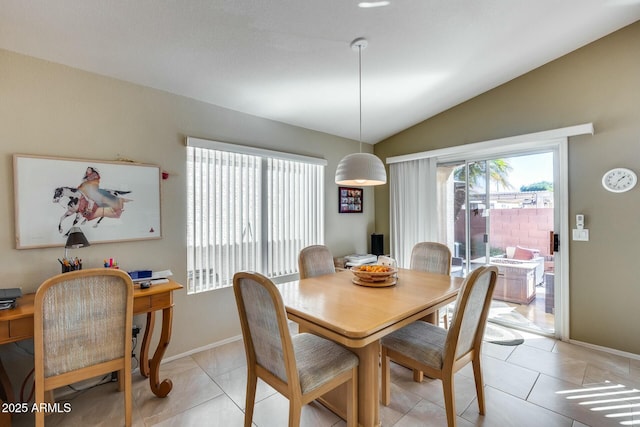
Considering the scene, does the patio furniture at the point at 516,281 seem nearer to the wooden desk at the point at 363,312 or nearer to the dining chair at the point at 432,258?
the dining chair at the point at 432,258

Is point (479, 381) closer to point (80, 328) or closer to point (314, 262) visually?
point (314, 262)

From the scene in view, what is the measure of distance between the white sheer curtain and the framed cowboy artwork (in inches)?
119

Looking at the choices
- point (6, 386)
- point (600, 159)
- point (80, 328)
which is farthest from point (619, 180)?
point (6, 386)

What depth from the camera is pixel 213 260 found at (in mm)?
2863

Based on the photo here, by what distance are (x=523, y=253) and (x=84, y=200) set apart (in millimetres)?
4190

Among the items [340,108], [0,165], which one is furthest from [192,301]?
[340,108]

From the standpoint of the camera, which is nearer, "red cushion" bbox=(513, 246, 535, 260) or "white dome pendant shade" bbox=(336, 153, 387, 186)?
"white dome pendant shade" bbox=(336, 153, 387, 186)

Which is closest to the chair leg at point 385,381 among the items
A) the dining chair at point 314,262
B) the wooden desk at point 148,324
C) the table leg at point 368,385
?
→ the table leg at point 368,385

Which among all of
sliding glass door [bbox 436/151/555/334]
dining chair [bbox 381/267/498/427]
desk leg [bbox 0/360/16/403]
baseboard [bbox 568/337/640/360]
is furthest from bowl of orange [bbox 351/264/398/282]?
desk leg [bbox 0/360/16/403]

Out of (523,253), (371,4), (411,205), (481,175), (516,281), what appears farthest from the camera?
(411,205)

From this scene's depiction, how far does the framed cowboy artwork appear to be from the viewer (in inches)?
77.2

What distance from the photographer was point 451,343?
1.63 meters

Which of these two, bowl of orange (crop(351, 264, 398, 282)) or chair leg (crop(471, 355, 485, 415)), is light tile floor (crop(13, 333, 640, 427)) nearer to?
chair leg (crop(471, 355, 485, 415))

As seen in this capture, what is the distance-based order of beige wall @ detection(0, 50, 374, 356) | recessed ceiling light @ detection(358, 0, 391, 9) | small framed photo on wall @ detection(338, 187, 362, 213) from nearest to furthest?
recessed ceiling light @ detection(358, 0, 391, 9)
beige wall @ detection(0, 50, 374, 356)
small framed photo on wall @ detection(338, 187, 362, 213)
